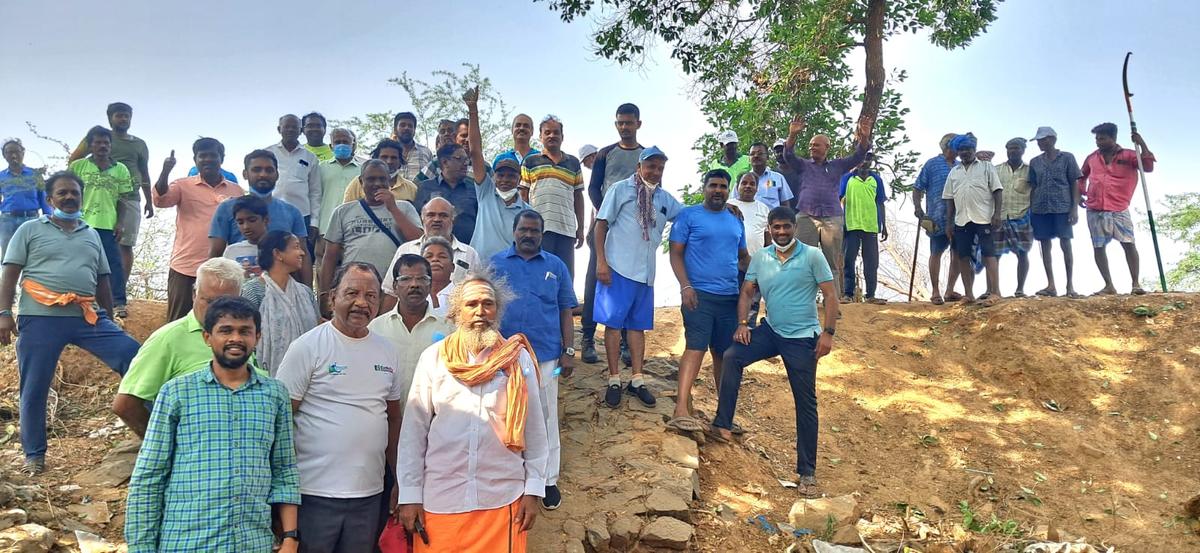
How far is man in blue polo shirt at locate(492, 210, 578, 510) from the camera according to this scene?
4.57 meters

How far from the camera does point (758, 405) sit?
701 cm

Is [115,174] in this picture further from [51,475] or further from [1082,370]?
[1082,370]

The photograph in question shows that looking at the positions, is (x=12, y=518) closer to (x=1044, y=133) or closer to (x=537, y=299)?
(x=537, y=299)

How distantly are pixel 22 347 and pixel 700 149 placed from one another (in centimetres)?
819

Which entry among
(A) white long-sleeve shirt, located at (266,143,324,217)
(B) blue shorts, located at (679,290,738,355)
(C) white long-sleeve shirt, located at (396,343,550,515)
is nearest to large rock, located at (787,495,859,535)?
(B) blue shorts, located at (679,290,738,355)

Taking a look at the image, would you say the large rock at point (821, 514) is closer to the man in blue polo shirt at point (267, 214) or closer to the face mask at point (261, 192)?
the man in blue polo shirt at point (267, 214)

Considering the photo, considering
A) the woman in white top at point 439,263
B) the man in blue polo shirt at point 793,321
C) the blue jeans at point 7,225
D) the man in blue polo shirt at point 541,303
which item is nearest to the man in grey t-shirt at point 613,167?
the man in blue polo shirt at point 793,321

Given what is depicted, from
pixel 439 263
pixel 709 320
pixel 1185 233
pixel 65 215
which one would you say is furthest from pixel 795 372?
pixel 1185 233

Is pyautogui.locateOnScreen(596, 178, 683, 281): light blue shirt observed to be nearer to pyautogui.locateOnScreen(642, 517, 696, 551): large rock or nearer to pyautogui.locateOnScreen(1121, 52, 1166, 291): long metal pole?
pyautogui.locateOnScreen(642, 517, 696, 551): large rock

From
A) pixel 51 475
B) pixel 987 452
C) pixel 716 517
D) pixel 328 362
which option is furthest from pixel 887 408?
pixel 51 475

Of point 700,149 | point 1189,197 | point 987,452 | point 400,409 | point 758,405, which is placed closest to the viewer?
point 400,409

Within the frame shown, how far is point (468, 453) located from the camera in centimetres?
302

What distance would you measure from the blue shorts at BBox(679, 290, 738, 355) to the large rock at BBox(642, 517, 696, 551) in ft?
4.62

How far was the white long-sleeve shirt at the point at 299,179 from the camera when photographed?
249 inches
